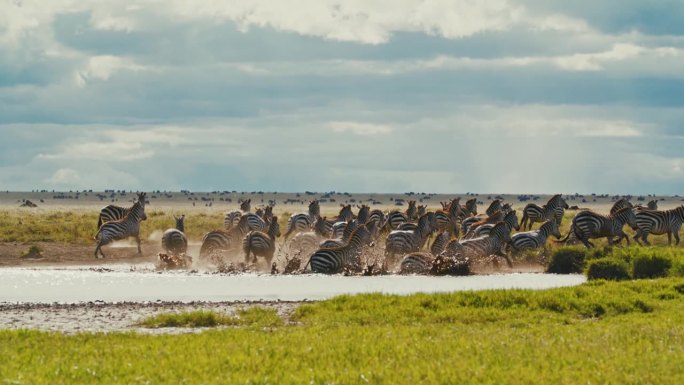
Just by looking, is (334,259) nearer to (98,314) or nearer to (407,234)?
(407,234)

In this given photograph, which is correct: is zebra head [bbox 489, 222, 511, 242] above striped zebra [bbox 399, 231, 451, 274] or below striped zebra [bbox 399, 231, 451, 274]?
above

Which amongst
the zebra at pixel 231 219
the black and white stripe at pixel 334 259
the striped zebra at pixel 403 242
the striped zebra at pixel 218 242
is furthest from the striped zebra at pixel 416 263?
the zebra at pixel 231 219

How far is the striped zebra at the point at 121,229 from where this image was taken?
1474 inches

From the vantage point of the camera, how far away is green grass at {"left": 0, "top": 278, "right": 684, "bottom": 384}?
12266mm

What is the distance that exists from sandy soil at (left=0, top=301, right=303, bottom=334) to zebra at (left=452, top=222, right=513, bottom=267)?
33.2 ft

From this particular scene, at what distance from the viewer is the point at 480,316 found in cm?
1848

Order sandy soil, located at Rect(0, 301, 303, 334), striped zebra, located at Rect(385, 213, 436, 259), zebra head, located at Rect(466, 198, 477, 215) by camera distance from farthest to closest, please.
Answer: zebra head, located at Rect(466, 198, 477, 215) → striped zebra, located at Rect(385, 213, 436, 259) → sandy soil, located at Rect(0, 301, 303, 334)

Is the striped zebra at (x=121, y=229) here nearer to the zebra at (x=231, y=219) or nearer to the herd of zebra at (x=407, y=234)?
the herd of zebra at (x=407, y=234)

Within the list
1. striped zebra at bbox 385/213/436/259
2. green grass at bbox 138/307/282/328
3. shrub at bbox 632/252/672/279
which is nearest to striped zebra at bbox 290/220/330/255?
striped zebra at bbox 385/213/436/259

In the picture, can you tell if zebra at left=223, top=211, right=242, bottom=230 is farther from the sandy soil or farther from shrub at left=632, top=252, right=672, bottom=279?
the sandy soil

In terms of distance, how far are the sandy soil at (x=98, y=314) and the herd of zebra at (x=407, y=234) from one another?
862cm

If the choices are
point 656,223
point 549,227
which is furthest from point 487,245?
point 656,223

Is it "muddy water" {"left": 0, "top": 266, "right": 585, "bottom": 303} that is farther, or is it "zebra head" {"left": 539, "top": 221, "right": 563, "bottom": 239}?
"zebra head" {"left": 539, "top": 221, "right": 563, "bottom": 239}

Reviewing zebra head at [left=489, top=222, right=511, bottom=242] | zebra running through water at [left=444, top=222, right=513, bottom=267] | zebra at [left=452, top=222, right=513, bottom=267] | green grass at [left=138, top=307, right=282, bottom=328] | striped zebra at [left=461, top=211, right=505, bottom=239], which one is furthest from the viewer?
striped zebra at [left=461, top=211, right=505, bottom=239]
